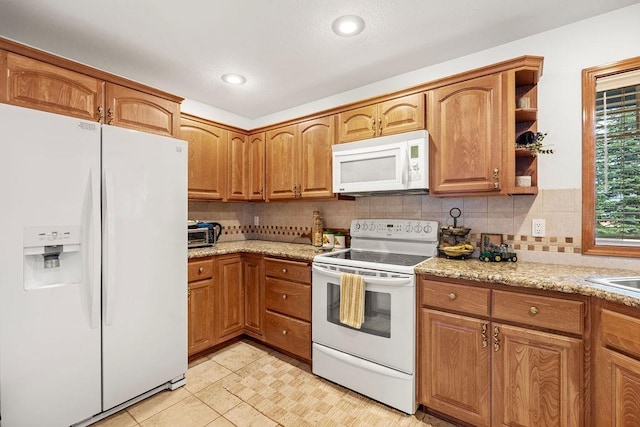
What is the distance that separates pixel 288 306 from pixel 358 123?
1641mm

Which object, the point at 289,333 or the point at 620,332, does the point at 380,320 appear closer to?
the point at 289,333

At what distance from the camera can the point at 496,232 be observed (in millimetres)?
2062

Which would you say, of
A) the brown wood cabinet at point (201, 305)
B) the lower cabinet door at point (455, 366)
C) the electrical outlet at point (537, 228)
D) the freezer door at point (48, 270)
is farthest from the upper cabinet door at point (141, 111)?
the electrical outlet at point (537, 228)

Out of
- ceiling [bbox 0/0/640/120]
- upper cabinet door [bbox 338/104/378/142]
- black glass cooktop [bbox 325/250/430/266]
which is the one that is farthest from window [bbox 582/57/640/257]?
upper cabinet door [bbox 338/104/378/142]

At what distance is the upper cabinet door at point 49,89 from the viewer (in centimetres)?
157

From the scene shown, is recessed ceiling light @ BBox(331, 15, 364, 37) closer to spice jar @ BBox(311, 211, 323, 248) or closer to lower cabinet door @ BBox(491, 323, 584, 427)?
spice jar @ BBox(311, 211, 323, 248)

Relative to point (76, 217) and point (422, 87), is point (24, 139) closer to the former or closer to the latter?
point (76, 217)

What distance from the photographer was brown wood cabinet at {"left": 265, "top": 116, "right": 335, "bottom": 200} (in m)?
2.62

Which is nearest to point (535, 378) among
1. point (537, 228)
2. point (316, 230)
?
point (537, 228)

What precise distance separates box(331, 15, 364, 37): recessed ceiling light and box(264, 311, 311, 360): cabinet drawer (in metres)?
2.10

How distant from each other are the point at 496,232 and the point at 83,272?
2.64m

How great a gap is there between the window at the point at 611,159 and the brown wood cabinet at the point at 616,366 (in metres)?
0.67

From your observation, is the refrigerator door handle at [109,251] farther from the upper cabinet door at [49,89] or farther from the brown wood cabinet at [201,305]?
the brown wood cabinet at [201,305]

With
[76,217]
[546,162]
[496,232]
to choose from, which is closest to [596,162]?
[546,162]
